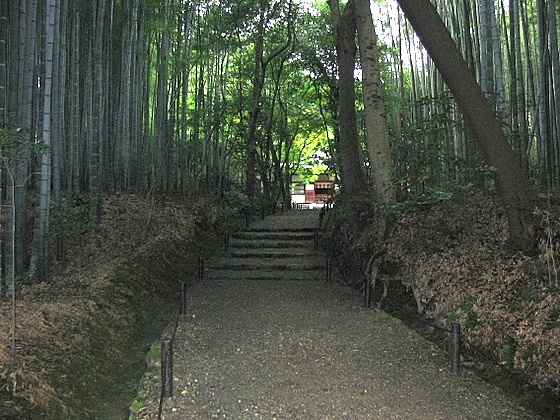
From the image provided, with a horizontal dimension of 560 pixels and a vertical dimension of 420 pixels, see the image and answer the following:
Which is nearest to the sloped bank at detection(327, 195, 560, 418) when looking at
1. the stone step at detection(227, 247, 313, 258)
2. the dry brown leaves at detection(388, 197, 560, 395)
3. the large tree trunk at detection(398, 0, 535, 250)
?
the dry brown leaves at detection(388, 197, 560, 395)

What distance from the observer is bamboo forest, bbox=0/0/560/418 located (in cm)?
361

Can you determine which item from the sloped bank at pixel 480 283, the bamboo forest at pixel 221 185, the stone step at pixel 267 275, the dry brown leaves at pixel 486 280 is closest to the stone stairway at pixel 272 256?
the stone step at pixel 267 275

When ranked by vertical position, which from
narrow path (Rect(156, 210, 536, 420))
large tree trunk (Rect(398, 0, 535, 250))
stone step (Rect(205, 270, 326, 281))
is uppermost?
large tree trunk (Rect(398, 0, 535, 250))

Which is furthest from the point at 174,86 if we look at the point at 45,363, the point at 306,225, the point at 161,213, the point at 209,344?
the point at 45,363

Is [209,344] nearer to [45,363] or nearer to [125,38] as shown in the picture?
[45,363]

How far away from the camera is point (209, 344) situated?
4508 millimetres

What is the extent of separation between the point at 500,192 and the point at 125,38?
6.36m

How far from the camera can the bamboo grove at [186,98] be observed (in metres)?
4.85

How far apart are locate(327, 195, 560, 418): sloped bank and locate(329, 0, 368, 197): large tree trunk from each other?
3.63 feet

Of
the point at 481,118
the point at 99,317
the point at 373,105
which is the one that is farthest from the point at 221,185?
the point at 481,118

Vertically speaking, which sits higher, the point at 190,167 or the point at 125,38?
the point at 125,38

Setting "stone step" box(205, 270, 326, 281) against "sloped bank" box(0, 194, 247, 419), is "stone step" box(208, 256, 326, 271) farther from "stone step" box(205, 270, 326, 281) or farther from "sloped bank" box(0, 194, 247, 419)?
"sloped bank" box(0, 194, 247, 419)

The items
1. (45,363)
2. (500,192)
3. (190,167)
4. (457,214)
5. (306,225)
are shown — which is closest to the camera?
(45,363)

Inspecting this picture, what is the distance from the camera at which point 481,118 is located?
424cm
